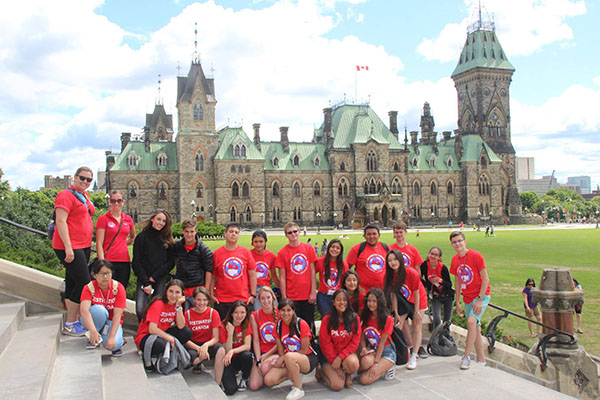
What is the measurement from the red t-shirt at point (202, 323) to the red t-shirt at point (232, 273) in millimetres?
565

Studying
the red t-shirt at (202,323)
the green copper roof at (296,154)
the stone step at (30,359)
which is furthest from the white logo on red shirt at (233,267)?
the green copper roof at (296,154)

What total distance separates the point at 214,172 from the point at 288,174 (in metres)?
9.65

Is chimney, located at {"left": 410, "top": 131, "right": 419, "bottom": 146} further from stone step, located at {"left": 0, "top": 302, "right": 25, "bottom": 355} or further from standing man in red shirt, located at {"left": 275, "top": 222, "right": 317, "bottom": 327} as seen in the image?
stone step, located at {"left": 0, "top": 302, "right": 25, "bottom": 355}

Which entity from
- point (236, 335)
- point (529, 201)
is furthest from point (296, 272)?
point (529, 201)

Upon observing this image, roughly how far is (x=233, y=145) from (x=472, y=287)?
5314 cm

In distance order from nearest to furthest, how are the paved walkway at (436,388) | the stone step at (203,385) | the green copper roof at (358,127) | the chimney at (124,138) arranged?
the stone step at (203,385) → the paved walkway at (436,388) → the chimney at (124,138) → the green copper roof at (358,127)

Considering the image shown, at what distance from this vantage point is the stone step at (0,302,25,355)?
6160 mm

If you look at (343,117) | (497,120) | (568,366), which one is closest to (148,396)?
(568,366)

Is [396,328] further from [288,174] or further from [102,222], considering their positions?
[288,174]

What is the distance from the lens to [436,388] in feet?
23.9

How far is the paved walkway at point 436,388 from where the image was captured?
6.93 meters

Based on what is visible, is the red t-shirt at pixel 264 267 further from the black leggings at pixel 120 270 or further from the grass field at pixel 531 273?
the grass field at pixel 531 273

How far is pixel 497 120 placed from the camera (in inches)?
3098

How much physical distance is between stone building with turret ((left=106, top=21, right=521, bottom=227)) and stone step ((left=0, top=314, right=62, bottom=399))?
49.0 m
